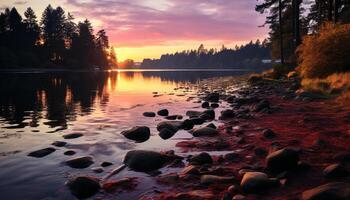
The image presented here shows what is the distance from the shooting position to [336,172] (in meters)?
6.68

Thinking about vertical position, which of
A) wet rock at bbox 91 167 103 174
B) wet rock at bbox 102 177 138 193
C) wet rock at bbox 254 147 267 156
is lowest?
wet rock at bbox 102 177 138 193

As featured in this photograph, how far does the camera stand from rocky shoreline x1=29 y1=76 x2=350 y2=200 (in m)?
6.58

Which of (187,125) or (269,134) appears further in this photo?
(187,125)

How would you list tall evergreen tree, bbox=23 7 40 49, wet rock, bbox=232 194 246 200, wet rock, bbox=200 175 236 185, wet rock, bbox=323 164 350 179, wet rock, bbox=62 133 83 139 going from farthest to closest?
1. tall evergreen tree, bbox=23 7 40 49
2. wet rock, bbox=62 133 83 139
3. wet rock, bbox=200 175 236 185
4. wet rock, bbox=323 164 350 179
5. wet rock, bbox=232 194 246 200

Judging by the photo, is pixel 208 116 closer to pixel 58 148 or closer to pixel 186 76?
pixel 58 148

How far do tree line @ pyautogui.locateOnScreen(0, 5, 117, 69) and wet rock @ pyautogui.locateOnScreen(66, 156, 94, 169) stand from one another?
78.8 metres

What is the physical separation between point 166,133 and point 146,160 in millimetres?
3803

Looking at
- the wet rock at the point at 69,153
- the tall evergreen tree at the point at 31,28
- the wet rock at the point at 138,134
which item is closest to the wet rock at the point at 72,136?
the wet rock at the point at 138,134

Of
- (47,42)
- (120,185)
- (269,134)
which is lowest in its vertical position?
(120,185)

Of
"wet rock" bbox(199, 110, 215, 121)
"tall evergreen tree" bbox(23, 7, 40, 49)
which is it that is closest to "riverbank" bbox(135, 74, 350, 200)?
"wet rock" bbox(199, 110, 215, 121)

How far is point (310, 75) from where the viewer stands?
2402 centimetres

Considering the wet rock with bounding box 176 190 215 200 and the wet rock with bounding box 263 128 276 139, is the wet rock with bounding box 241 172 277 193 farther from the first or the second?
the wet rock with bounding box 263 128 276 139

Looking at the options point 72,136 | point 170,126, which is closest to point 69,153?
point 72,136

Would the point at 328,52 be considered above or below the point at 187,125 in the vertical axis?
above
